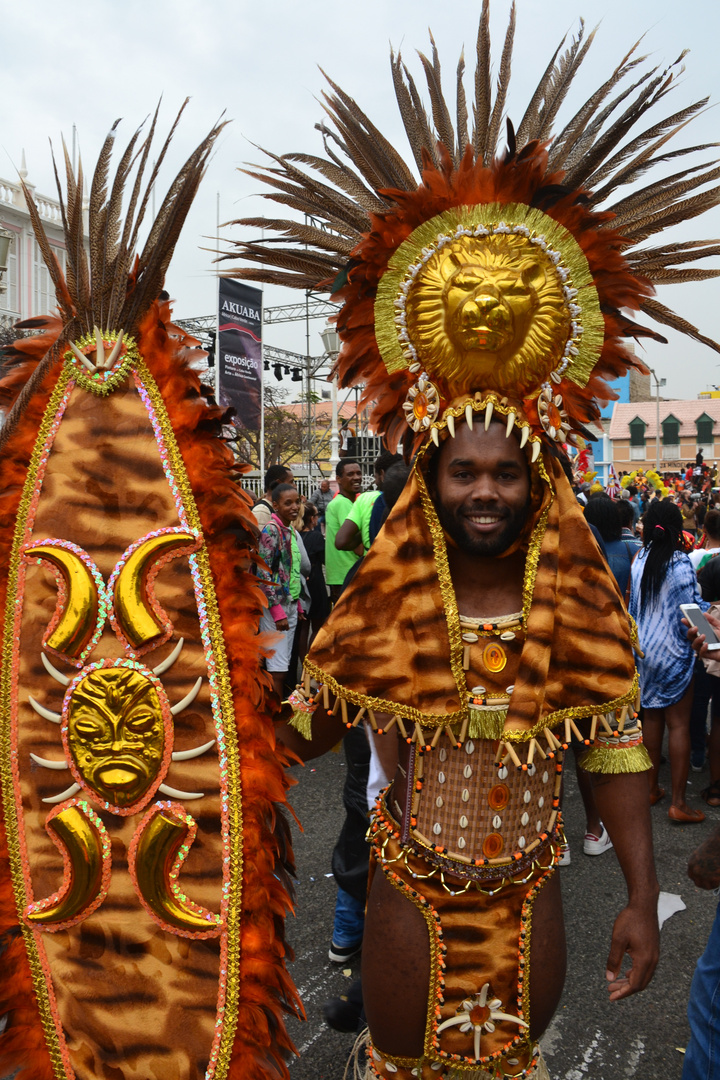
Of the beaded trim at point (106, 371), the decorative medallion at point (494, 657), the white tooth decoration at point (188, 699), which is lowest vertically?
the white tooth decoration at point (188, 699)

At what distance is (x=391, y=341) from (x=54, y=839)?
1291 millimetres

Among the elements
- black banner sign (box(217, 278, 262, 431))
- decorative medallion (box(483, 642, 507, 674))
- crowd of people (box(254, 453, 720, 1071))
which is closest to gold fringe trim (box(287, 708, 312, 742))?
decorative medallion (box(483, 642, 507, 674))

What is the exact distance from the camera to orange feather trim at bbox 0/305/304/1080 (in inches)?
63.1

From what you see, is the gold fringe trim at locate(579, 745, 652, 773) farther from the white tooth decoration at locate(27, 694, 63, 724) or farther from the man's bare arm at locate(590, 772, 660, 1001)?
the white tooth decoration at locate(27, 694, 63, 724)

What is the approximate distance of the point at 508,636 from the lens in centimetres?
164

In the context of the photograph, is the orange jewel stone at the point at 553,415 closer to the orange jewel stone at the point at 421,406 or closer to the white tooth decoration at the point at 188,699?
A: the orange jewel stone at the point at 421,406

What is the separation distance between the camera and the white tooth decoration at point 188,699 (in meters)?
1.59

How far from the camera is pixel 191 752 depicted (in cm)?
159

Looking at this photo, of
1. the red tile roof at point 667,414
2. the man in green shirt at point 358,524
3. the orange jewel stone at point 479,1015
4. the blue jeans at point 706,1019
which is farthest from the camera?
the red tile roof at point 667,414

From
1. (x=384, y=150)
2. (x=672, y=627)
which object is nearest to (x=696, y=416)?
(x=672, y=627)

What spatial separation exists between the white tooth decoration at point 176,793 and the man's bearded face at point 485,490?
0.75 metres

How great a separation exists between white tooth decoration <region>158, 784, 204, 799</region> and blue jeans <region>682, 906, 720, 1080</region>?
4.26 feet

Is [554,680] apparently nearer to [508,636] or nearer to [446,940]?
[508,636]

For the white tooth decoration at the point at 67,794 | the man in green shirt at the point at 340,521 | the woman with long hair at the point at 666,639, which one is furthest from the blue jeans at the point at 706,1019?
the man in green shirt at the point at 340,521
